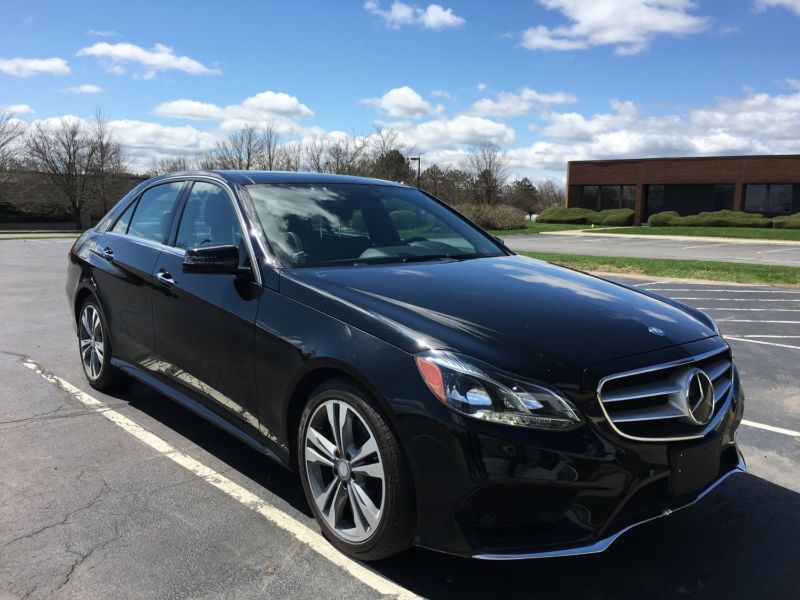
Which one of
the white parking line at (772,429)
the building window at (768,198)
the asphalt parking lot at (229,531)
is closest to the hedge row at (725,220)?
the building window at (768,198)

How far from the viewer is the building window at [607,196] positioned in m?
55.5

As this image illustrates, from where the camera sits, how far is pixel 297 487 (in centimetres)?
364

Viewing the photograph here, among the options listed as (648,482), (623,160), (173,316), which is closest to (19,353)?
(173,316)

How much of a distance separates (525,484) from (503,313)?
0.79 metres

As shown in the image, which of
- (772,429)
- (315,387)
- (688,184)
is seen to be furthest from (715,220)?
(315,387)

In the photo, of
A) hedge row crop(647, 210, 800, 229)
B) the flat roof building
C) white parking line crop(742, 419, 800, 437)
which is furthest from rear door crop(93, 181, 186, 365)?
the flat roof building

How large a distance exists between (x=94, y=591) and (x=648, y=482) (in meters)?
2.23

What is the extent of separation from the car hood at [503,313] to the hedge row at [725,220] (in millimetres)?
47217

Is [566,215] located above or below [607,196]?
below

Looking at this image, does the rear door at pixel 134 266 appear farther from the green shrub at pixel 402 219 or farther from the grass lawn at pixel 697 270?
the grass lawn at pixel 697 270

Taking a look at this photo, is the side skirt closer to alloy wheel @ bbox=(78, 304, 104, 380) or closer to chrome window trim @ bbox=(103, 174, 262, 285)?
alloy wheel @ bbox=(78, 304, 104, 380)

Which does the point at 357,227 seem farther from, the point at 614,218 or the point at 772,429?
the point at 614,218

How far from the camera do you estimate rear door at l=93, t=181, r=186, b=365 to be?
14.2ft

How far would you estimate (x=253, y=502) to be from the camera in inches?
135
